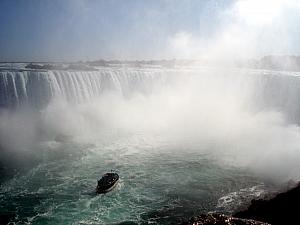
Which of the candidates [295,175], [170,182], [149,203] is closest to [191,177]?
[170,182]

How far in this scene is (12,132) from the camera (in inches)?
1447

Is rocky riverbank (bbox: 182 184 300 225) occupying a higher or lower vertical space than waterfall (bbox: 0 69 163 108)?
lower

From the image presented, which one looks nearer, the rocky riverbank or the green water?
the rocky riverbank

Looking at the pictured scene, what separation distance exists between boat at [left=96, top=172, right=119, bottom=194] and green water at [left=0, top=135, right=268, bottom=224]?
40 cm

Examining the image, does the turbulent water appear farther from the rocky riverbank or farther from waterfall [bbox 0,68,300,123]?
the rocky riverbank

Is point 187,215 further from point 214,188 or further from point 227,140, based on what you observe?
point 227,140

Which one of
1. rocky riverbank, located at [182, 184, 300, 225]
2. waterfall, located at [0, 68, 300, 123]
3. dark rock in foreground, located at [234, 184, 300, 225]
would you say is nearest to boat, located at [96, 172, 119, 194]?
rocky riverbank, located at [182, 184, 300, 225]

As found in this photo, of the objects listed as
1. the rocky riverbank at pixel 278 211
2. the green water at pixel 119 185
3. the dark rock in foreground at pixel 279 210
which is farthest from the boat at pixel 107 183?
the dark rock in foreground at pixel 279 210

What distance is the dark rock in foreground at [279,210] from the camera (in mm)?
14737

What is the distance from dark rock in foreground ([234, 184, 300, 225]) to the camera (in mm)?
14737

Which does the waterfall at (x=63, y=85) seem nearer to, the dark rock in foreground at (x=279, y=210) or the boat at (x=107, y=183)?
the boat at (x=107, y=183)

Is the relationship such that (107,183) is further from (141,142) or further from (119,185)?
(141,142)

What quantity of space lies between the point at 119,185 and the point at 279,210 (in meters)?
11.1

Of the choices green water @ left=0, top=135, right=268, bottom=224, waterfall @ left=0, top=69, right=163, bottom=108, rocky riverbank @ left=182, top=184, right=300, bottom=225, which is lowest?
green water @ left=0, top=135, right=268, bottom=224
